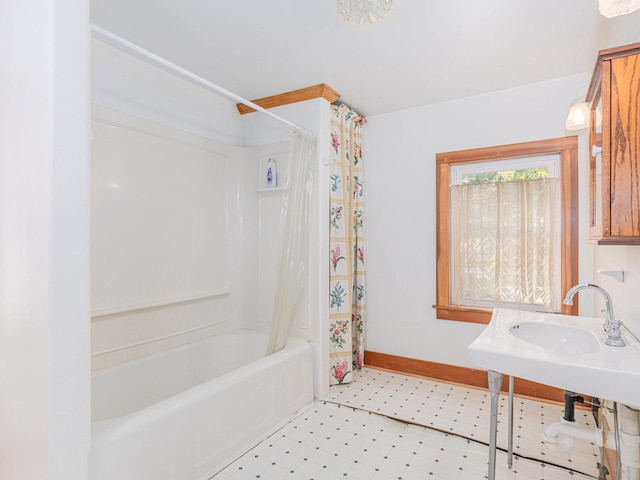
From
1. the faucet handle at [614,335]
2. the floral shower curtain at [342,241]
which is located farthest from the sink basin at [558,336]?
the floral shower curtain at [342,241]

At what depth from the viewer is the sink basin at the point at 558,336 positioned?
1596 millimetres

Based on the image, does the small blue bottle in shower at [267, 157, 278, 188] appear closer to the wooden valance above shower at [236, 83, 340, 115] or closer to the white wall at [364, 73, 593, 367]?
the wooden valance above shower at [236, 83, 340, 115]

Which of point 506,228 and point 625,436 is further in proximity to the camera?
point 506,228

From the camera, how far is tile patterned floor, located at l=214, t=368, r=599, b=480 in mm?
1777

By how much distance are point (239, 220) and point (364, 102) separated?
1412 mm

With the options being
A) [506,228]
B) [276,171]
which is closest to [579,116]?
[506,228]

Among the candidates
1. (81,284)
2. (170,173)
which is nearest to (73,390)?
(81,284)

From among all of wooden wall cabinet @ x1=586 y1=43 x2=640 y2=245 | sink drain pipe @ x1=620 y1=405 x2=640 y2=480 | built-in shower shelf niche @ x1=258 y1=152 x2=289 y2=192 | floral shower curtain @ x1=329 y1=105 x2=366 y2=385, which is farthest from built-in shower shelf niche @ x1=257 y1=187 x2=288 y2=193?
sink drain pipe @ x1=620 y1=405 x2=640 y2=480

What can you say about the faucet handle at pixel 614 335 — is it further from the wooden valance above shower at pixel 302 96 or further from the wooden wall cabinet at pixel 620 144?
the wooden valance above shower at pixel 302 96

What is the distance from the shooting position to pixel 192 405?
1.69 m

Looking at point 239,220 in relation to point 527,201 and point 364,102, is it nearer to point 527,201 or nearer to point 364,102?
point 364,102

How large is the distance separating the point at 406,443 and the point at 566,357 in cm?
116

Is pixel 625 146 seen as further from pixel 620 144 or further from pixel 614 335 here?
pixel 614 335

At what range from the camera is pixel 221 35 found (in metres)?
1.97
